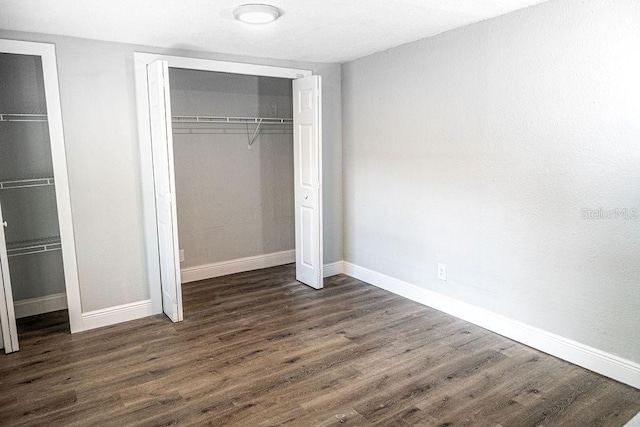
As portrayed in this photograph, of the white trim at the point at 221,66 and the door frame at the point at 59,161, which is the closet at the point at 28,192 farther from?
the white trim at the point at 221,66

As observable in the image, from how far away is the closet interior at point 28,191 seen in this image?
3572 millimetres

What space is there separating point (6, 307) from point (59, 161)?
3.51 feet

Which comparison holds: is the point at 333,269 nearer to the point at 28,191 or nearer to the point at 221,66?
the point at 221,66

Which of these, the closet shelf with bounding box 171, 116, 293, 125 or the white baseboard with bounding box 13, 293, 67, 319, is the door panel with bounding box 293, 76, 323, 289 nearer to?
the closet shelf with bounding box 171, 116, 293, 125

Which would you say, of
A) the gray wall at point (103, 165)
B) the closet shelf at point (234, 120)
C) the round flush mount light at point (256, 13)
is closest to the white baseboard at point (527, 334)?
the closet shelf at point (234, 120)

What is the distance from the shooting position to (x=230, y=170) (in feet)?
15.8

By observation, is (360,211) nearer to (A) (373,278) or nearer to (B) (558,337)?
(A) (373,278)

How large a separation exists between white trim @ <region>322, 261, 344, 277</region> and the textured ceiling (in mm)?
2174

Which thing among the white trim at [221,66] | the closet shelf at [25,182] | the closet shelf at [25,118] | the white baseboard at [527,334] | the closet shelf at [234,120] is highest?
the white trim at [221,66]

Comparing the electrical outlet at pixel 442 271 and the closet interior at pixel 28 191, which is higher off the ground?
the closet interior at pixel 28 191

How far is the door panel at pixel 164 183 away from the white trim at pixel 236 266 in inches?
36.6

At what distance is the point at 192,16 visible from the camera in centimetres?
284

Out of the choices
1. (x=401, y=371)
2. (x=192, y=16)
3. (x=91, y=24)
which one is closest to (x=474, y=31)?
(x=192, y=16)

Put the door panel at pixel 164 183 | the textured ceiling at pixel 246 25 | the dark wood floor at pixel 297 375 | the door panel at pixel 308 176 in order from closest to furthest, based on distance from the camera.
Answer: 1. the dark wood floor at pixel 297 375
2. the textured ceiling at pixel 246 25
3. the door panel at pixel 164 183
4. the door panel at pixel 308 176
